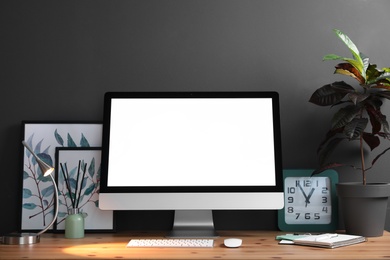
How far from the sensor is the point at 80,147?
8.63 feet

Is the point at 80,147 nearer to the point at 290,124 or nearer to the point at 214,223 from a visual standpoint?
the point at 214,223

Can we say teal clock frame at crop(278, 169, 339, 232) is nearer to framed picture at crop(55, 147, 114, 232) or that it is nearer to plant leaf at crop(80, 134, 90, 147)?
framed picture at crop(55, 147, 114, 232)

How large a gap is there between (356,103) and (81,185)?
50.1 inches

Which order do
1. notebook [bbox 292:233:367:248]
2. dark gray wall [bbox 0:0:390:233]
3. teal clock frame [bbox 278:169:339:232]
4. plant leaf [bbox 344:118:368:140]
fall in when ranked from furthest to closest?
1. dark gray wall [bbox 0:0:390:233]
2. teal clock frame [bbox 278:169:339:232]
3. plant leaf [bbox 344:118:368:140]
4. notebook [bbox 292:233:367:248]

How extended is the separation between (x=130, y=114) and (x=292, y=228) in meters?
0.90

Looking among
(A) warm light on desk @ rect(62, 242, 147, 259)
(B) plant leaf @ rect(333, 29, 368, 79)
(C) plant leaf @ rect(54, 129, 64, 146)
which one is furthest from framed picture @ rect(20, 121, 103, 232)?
(B) plant leaf @ rect(333, 29, 368, 79)

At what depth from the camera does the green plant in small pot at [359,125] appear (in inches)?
93.8

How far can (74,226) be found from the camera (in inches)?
95.7

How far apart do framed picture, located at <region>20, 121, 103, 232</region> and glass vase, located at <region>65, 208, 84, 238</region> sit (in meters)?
0.20

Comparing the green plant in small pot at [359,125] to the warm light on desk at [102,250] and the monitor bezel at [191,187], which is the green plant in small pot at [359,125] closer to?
the monitor bezel at [191,187]

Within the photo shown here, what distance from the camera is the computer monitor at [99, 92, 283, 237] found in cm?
241

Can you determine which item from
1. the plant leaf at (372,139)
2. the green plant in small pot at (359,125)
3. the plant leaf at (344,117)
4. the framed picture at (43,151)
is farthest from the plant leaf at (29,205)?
the plant leaf at (372,139)

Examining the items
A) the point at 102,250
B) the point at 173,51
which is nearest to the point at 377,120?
the point at 173,51

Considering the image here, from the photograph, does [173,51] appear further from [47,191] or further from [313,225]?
[313,225]
